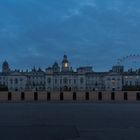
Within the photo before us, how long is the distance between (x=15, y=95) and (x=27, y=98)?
1.50 meters

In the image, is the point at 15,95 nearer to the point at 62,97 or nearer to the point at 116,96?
the point at 62,97

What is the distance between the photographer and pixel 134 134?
47.1 feet

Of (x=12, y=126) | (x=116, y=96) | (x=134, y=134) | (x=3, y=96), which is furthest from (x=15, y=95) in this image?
(x=134, y=134)

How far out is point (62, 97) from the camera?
52.0m

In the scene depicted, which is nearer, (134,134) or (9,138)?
(9,138)

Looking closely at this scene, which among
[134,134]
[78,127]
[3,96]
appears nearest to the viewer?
[134,134]

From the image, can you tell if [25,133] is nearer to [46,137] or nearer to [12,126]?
[46,137]

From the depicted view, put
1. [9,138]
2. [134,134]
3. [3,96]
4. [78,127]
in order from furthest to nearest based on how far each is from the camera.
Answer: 1. [3,96]
2. [78,127]
3. [134,134]
4. [9,138]

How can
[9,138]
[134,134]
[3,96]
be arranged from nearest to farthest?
[9,138], [134,134], [3,96]

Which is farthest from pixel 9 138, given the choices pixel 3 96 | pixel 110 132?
pixel 3 96

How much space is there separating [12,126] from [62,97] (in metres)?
35.2

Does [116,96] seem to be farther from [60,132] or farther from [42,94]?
[60,132]

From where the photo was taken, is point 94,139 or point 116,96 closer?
point 94,139

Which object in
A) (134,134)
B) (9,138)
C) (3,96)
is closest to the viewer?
(9,138)
